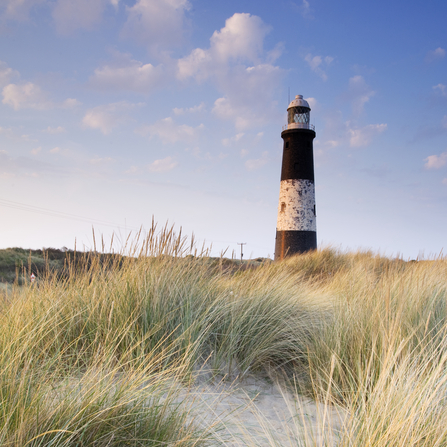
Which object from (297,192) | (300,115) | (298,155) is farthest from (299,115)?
(297,192)

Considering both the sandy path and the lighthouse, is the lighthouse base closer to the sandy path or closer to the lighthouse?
the lighthouse

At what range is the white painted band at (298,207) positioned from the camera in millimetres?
14188

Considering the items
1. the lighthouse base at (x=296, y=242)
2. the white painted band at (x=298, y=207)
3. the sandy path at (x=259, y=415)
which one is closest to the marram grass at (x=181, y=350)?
the sandy path at (x=259, y=415)

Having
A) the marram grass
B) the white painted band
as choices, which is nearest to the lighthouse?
the white painted band

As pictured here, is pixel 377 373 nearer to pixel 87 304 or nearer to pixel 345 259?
pixel 87 304

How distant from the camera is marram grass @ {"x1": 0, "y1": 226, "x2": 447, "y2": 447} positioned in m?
1.46

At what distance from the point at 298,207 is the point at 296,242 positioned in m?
1.43

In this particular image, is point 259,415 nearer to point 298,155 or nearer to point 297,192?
point 297,192

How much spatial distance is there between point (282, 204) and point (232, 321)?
1237cm

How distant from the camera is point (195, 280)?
3197mm

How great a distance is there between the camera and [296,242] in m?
14.2

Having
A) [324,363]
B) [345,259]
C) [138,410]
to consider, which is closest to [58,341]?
[138,410]

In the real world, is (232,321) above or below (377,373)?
above

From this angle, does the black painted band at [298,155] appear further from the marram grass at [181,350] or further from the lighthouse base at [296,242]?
the marram grass at [181,350]
